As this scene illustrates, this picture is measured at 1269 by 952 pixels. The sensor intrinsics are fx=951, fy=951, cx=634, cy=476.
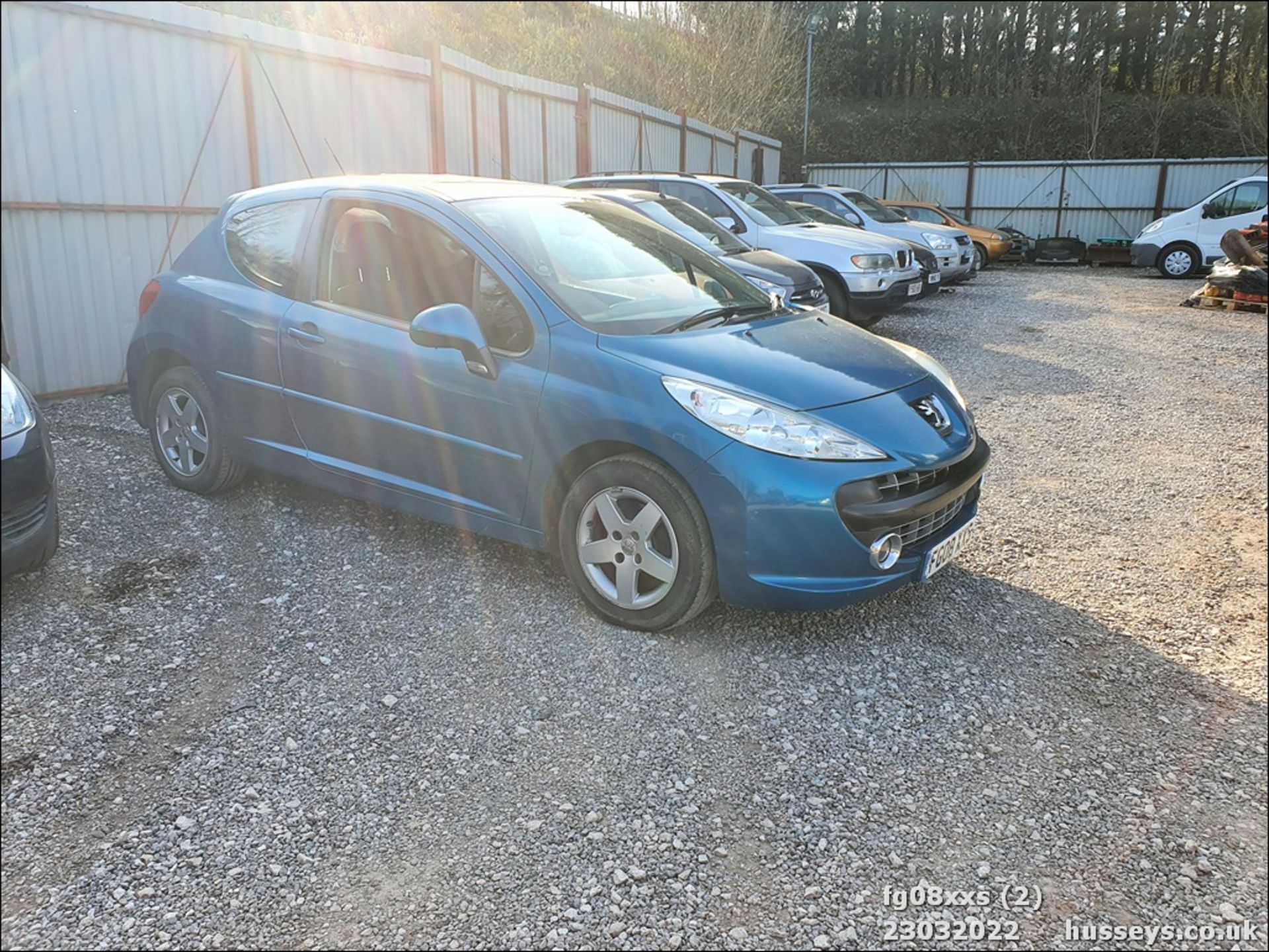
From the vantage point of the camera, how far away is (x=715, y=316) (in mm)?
3805

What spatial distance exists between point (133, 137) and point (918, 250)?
31.1 feet

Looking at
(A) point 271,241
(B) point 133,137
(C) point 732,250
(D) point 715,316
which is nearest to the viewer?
(D) point 715,316

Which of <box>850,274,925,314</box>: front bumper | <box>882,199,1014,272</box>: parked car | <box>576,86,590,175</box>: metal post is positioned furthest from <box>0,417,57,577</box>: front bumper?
<box>882,199,1014,272</box>: parked car

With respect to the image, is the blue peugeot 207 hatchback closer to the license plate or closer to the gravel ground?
the license plate

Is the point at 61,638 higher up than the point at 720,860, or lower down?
higher up

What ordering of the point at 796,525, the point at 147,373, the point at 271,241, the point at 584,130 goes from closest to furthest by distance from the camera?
the point at 796,525
the point at 271,241
the point at 147,373
the point at 584,130

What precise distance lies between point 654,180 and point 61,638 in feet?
27.9

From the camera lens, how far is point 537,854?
7.51 ft

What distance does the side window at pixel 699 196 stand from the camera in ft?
34.0

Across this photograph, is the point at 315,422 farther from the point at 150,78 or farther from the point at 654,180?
the point at 654,180

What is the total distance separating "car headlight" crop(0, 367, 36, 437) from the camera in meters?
2.67

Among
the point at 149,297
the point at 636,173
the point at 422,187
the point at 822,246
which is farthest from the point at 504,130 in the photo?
the point at 422,187

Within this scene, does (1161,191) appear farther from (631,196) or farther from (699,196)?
(631,196)

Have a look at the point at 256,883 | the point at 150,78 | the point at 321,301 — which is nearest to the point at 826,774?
the point at 256,883
